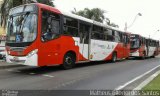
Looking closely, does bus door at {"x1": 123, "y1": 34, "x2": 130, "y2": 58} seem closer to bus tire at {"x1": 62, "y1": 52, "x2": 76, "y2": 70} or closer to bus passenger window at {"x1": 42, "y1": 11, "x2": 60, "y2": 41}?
bus tire at {"x1": 62, "y1": 52, "x2": 76, "y2": 70}

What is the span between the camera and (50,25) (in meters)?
14.4

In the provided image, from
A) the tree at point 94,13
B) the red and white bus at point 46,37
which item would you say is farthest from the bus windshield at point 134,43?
the tree at point 94,13

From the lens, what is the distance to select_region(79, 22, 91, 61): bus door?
17486mm

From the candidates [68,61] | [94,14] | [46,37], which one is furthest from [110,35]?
[94,14]

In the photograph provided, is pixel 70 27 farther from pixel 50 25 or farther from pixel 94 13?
pixel 94 13

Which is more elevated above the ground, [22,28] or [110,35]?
[22,28]

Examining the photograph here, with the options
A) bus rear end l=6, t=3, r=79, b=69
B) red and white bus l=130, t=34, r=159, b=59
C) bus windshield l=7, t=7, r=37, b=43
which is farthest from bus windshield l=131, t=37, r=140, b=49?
bus windshield l=7, t=7, r=37, b=43

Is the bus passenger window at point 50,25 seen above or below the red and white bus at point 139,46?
above

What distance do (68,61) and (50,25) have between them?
109 inches

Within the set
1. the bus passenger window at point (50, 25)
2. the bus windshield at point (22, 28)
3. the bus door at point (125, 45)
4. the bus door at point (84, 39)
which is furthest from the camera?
the bus door at point (125, 45)

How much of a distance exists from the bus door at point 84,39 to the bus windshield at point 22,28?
4.39 meters

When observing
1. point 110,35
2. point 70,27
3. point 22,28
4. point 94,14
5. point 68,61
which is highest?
point 94,14

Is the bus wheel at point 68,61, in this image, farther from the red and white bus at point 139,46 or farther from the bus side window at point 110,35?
the red and white bus at point 139,46

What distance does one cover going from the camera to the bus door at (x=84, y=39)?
57.4 feet
